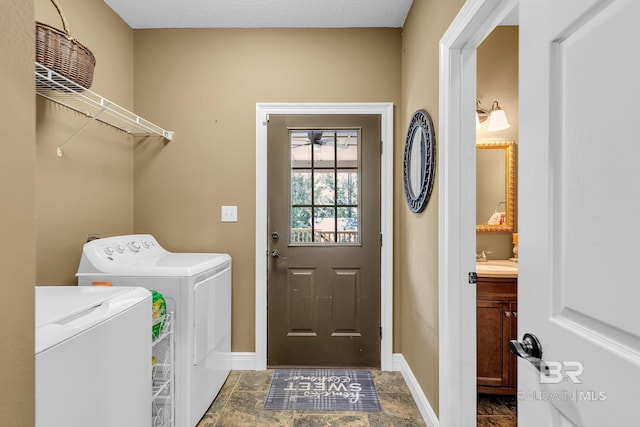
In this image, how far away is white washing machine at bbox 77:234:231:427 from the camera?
6.20 feet

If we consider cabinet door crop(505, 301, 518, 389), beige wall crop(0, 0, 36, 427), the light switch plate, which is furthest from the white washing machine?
cabinet door crop(505, 301, 518, 389)

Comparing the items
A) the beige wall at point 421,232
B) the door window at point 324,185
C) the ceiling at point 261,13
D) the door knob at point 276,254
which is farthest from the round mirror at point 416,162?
the door knob at point 276,254

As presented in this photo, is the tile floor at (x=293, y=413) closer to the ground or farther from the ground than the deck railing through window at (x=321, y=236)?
closer to the ground

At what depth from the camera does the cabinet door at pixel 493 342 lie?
2164 millimetres

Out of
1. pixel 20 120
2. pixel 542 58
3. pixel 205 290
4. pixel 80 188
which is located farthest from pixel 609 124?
pixel 80 188

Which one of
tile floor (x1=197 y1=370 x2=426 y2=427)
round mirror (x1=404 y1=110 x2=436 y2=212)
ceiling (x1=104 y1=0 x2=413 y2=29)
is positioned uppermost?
ceiling (x1=104 y1=0 x2=413 y2=29)

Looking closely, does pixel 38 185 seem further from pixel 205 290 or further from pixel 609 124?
pixel 609 124

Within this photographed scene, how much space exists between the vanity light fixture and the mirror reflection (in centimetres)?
12

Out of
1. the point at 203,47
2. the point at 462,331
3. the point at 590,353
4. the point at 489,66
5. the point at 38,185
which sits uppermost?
the point at 203,47

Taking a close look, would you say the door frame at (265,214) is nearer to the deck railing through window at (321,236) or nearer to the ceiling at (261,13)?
the deck railing through window at (321,236)

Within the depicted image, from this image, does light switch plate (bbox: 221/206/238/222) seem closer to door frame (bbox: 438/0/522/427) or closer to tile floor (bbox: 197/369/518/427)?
tile floor (bbox: 197/369/518/427)

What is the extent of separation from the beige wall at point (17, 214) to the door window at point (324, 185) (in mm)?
2113

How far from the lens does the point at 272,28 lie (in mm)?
2760

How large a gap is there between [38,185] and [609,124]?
230 centimetres
